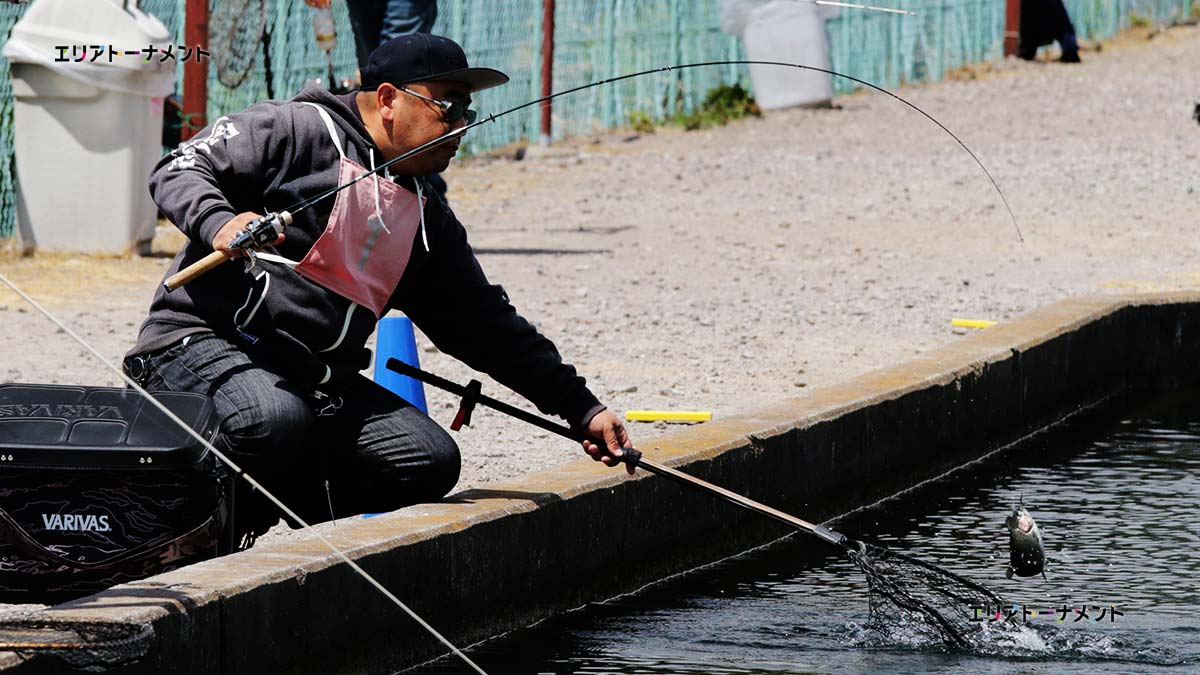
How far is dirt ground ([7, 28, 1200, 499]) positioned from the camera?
27.0 feet

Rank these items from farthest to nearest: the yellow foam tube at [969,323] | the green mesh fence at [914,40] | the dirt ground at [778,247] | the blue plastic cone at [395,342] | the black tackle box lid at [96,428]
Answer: the green mesh fence at [914,40] < the yellow foam tube at [969,323] < the dirt ground at [778,247] < the blue plastic cone at [395,342] < the black tackle box lid at [96,428]

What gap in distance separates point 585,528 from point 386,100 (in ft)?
3.74

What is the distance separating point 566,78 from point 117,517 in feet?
48.8

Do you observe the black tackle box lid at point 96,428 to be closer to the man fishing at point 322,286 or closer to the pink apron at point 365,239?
the man fishing at point 322,286

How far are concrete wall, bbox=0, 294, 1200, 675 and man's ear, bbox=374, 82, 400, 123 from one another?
2.87ft

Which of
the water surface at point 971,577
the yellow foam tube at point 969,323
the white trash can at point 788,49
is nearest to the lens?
the water surface at point 971,577

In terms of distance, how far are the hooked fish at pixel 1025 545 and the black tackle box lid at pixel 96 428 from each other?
2.11 meters

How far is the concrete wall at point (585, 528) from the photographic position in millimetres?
3979

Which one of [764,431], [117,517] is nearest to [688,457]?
[764,431]

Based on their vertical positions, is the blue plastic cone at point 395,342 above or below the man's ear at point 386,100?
below

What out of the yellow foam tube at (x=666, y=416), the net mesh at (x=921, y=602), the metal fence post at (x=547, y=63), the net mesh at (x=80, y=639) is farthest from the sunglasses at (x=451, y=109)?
the metal fence post at (x=547, y=63)

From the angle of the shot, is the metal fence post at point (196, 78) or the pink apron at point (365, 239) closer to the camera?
the pink apron at point (365, 239)

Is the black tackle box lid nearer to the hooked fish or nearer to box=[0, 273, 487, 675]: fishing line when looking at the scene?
box=[0, 273, 487, 675]: fishing line

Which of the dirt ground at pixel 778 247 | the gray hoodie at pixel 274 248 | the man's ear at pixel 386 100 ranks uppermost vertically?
the man's ear at pixel 386 100
